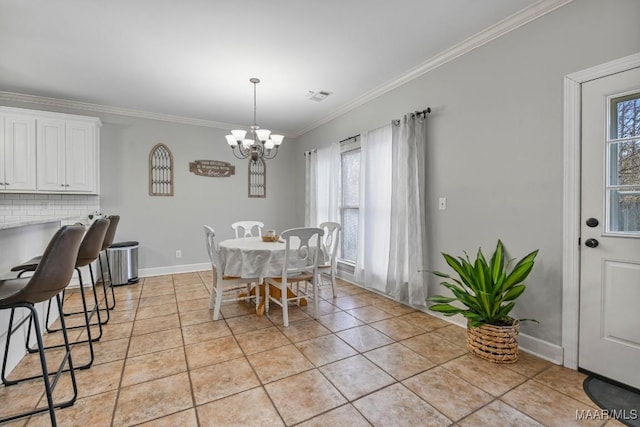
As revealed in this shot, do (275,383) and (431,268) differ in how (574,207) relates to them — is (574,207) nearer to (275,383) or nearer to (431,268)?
(431,268)

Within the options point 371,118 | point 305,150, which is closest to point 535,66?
point 371,118

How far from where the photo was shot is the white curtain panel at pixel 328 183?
14.7 ft

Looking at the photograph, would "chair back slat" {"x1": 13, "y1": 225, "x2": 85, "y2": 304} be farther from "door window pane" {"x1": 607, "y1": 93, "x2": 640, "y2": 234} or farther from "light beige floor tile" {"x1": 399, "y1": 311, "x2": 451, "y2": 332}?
"door window pane" {"x1": 607, "y1": 93, "x2": 640, "y2": 234}

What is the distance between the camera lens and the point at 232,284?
296 cm

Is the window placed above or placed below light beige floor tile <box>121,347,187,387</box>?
above

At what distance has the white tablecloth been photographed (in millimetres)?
2773

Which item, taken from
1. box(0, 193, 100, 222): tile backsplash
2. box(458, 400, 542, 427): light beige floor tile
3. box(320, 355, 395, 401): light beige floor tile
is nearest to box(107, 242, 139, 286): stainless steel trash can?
box(0, 193, 100, 222): tile backsplash

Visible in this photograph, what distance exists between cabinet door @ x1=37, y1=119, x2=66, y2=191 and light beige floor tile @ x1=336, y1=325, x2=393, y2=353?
412 centimetres

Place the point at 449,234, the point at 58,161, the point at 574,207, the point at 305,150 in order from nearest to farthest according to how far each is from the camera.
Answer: the point at 574,207 < the point at 449,234 < the point at 58,161 < the point at 305,150

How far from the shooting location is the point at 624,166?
1.83 metres

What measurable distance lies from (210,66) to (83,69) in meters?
1.38

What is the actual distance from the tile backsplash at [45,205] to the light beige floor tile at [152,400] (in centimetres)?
300

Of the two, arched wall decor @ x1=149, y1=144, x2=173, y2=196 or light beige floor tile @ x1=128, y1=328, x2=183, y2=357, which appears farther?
arched wall decor @ x1=149, y1=144, x2=173, y2=196

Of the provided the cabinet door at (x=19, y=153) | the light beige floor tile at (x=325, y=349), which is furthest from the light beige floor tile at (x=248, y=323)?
the cabinet door at (x=19, y=153)
